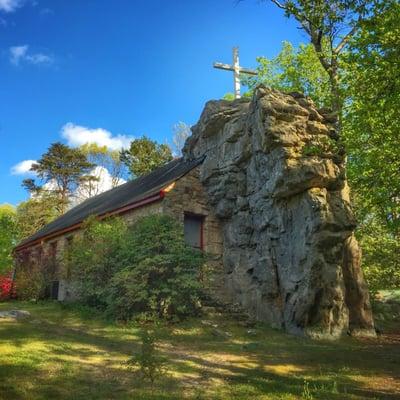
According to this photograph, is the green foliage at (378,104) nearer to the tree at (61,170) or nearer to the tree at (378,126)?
the tree at (378,126)

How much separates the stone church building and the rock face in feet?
0.10

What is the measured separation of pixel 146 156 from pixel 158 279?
82.4 ft

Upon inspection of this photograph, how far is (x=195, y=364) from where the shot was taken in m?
7.82

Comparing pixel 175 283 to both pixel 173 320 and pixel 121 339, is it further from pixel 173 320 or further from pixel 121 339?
pixel 121 339

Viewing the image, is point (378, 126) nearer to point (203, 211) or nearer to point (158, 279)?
point (203, 211)

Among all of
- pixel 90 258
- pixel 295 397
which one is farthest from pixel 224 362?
pixel 90 258

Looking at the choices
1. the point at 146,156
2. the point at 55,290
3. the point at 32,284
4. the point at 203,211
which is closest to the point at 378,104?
the point at 203,211

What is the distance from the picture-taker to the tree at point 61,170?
42.0 metres

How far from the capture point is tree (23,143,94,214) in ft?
138

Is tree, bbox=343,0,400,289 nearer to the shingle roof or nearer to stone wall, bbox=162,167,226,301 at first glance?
stone wall, bbox=162,167,226,301

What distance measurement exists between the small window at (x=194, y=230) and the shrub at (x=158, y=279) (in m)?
2.61

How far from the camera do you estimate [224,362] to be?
814cm

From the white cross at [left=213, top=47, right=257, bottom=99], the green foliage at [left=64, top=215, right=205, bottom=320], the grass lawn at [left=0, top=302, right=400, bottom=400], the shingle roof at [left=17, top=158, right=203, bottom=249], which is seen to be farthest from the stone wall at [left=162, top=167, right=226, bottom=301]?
the white cross at [left=213, top=47, right=257, bottom=99]

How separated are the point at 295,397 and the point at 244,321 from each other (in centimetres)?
734
